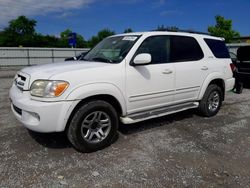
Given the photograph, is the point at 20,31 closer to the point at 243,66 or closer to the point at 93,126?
the point at 243,66

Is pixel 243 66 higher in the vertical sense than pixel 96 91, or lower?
higher

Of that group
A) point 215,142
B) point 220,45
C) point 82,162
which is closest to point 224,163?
point 215,142

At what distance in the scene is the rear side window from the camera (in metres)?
5.75

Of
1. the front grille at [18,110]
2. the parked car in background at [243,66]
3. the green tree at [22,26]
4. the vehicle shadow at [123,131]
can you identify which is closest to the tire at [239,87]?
the parked car in background at [243,66]

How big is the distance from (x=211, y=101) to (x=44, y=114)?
406 cm

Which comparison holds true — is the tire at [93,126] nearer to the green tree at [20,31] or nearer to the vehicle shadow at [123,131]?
the vehicle shadow at [123,131]

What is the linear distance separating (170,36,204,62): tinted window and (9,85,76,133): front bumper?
238cm

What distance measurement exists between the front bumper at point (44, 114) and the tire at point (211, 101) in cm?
334

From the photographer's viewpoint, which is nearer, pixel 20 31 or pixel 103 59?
pixel 103 59

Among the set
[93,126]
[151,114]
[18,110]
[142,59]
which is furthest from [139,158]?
[18,110]

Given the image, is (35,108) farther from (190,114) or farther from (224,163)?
(190,114)

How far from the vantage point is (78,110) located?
365cm

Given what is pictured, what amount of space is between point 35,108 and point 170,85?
252 cm

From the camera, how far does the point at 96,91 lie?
146 inches
